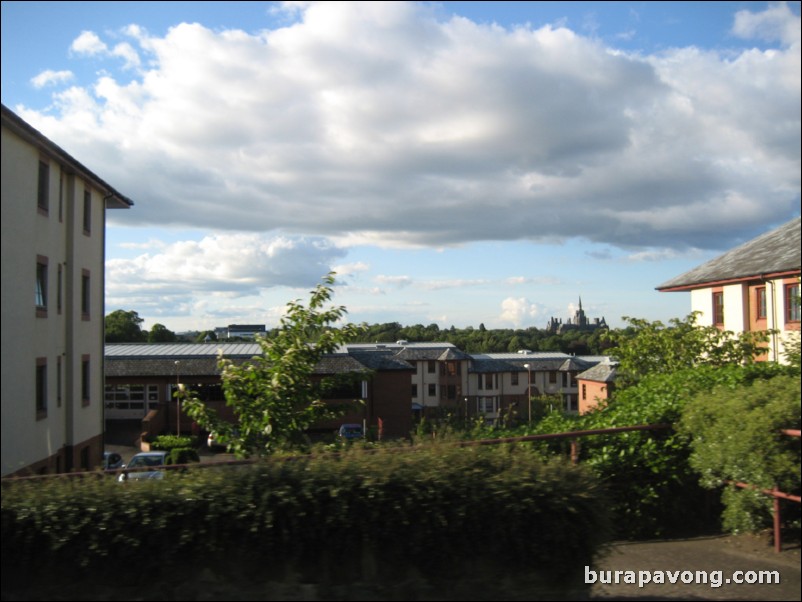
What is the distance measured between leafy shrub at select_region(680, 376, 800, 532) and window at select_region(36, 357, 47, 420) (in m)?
16.3

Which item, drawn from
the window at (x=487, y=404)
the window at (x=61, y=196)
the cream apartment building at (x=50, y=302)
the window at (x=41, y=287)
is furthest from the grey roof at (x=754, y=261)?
the window at (x=487, y=404)

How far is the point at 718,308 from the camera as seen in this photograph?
2369 cm

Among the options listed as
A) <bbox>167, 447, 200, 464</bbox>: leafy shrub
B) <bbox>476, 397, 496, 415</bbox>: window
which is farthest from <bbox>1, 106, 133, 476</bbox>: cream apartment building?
<bbox>476, 397, 496, 415</bbox>: window

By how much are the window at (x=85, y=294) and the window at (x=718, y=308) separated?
21146 millimetres

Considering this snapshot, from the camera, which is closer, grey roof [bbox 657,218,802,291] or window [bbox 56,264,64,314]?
grey roof [bbox 657,218,802,291]

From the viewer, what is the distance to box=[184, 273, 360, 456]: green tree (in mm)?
8795

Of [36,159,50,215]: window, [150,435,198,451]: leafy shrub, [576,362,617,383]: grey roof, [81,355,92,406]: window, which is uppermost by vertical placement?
[36,159,50,215]: window

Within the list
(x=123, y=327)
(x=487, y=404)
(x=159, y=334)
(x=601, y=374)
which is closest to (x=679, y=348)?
(x=601, y=374)

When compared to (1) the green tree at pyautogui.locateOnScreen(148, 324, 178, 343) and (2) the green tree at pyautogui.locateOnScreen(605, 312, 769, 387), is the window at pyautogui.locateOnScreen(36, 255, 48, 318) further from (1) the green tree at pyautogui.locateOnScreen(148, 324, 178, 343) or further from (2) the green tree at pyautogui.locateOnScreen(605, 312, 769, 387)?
(1) the green tree at pyautogui.locateOnScreen(148, 324, 178, 343)

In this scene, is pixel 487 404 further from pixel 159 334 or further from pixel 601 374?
pixel 159 334

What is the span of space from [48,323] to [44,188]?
3690 mm

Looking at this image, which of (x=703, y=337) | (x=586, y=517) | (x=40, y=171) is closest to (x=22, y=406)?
A: (x=40, y=171)

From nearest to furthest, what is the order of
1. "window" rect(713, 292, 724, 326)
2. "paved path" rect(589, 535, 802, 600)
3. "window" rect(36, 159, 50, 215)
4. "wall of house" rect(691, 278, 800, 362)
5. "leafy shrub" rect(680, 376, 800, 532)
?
"paved path" rect(589, 535, 802, 600), "leafy shrub" rect(680, 376, 800, 532), "window" rect(36, 159, 50, 215), "wall of house" rect(691, 278, 800, 362), "window" rect(713, 292, 724, 326)

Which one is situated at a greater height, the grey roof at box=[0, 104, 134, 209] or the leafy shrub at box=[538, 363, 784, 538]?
the grey roof at box=[0, 104, 134, 209]
